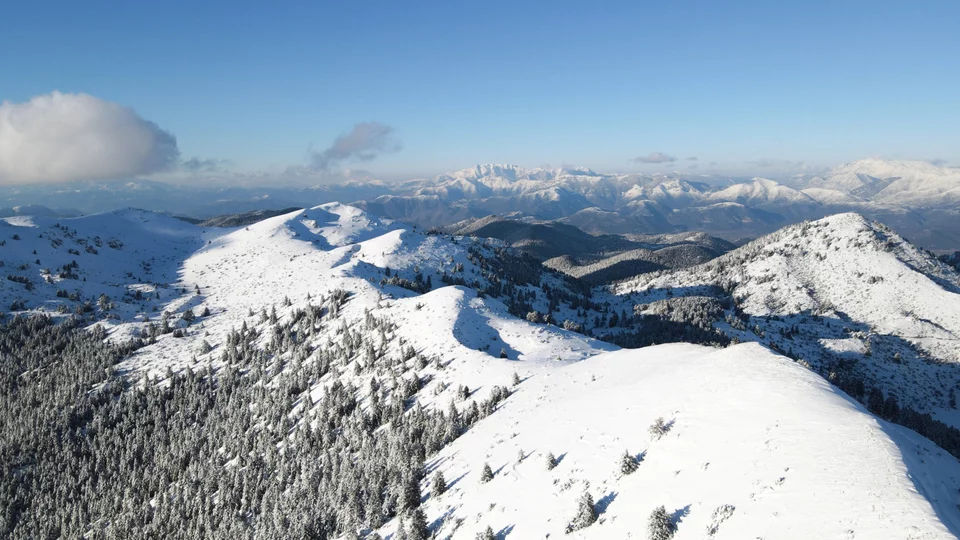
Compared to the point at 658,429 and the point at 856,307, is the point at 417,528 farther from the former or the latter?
the point at 856,307

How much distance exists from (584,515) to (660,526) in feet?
16.6

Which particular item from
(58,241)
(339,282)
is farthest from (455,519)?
(58,241)

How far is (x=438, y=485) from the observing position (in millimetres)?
36750

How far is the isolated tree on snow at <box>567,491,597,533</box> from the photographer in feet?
81.5

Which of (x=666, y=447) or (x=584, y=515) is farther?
(x=666, y=447)

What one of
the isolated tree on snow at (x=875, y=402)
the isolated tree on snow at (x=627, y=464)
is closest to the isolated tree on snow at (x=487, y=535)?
the isolated tree on snow at (x=627, y=464)

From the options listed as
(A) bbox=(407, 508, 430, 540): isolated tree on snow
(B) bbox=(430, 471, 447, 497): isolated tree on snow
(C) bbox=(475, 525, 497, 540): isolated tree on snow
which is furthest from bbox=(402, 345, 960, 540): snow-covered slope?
(A) bbox=(407, 508, 430, 540): isolated tree on snow

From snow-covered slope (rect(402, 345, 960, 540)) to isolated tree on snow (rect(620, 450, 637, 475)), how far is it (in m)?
0.44

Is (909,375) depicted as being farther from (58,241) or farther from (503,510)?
(58,241)

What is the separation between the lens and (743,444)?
2506cm

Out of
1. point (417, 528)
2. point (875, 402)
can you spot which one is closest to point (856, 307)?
point (875, 402)

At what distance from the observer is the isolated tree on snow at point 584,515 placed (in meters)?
24.8

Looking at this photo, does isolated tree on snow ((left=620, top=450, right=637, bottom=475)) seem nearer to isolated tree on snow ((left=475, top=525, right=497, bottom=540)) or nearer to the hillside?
isolated tree on snow ((left=475, top=525, right=497, bottom=540))

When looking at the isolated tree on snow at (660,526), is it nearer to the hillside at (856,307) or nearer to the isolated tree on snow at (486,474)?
the isolated tree on snow at (486,474)
